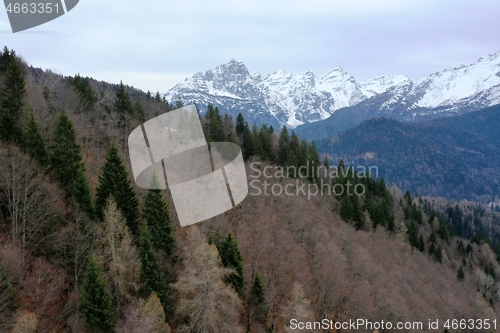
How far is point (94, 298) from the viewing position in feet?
84.8

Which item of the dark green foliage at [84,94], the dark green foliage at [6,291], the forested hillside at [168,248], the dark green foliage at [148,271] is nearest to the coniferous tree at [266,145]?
the forested hillside at [168,248]

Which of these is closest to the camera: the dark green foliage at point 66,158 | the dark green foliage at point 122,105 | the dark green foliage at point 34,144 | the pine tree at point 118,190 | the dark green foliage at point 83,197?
the dark green foliage at point 83,197

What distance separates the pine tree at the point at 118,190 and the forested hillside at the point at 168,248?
109 mm

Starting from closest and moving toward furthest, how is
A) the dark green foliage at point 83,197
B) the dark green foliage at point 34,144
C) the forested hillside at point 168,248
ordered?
the forested hillside at point 168,248, the dark green foliage at point 83,197, the dark green foliage at point 34,144

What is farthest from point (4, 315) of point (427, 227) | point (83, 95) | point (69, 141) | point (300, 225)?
point (427, 227)

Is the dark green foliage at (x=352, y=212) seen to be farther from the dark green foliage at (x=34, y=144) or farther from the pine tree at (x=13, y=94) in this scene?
the pine tree at (x=13, y=94)

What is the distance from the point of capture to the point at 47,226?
3033cm

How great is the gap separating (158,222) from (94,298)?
422 inches

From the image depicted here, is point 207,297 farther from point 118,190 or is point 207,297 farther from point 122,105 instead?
point 122,105

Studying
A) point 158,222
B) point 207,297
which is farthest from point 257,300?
point 207,297

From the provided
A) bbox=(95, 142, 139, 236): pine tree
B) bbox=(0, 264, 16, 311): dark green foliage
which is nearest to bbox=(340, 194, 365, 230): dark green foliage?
bbox=(95, 142, 139, 236): pine tree

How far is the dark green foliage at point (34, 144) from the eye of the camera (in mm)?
35219

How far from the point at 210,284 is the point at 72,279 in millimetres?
11106

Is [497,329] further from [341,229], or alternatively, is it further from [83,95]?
[83,95]
